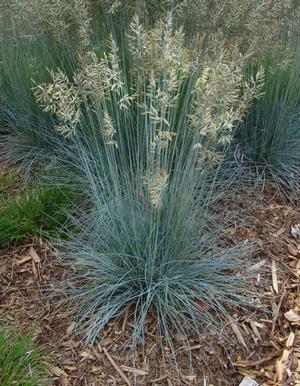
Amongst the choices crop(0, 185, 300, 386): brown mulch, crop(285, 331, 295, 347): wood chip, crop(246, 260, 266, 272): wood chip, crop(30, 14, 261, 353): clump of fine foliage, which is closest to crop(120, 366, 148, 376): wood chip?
crop(0, 185, 300, 386): brown mulch

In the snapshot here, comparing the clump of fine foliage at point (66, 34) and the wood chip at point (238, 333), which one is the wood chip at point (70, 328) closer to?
the wood chip at point (238, 333)

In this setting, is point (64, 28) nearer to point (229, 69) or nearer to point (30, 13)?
point (30, 13)

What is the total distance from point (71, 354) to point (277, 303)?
3.49 feet

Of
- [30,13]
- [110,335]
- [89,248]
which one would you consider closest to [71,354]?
[110,335]

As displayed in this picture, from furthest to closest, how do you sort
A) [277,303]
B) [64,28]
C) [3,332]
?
1. [64,28]
2. [277,303]
3. [3,332]

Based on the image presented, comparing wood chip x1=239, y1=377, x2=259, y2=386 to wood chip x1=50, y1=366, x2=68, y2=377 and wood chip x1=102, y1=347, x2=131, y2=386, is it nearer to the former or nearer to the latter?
wood chip x1=102, y1=347, x2=131, y2=386

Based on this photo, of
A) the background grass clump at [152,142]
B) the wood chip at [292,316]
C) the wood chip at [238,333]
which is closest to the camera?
the background grass clump at [152,142]

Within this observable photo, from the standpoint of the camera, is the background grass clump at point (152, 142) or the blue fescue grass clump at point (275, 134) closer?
the background grass clump at point (152, 142)

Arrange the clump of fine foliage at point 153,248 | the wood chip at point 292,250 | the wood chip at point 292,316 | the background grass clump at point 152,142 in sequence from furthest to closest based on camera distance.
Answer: the wood chip at point 292,250, the wood chip at point 292,316, the clump of fine foliage at point 153,248, the background grass clump at point 152,142

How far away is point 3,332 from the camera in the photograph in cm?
211

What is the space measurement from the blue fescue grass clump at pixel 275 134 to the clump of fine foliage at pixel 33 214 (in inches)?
49.6

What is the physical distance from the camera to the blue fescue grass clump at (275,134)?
3.34m

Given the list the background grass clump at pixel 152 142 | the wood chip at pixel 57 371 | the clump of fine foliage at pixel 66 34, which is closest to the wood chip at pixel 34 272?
the background grass clump at pixel 152 142

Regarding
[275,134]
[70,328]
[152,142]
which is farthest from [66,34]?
[70,328]
